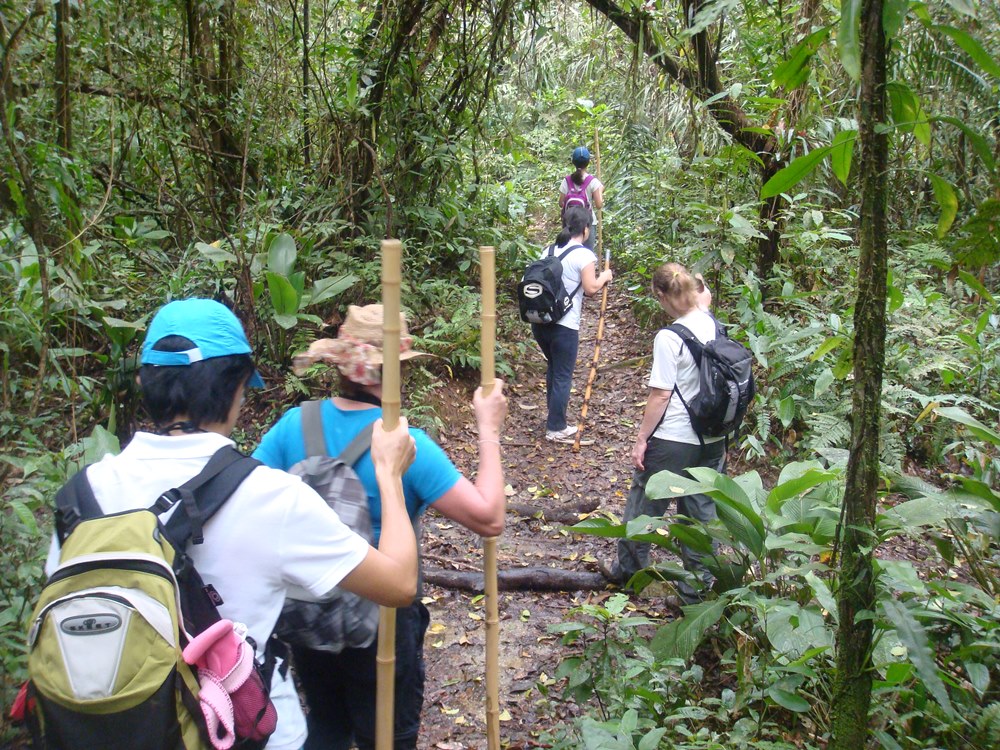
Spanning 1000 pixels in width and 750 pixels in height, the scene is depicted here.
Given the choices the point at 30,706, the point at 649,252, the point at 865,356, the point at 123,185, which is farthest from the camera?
the point at 649,252

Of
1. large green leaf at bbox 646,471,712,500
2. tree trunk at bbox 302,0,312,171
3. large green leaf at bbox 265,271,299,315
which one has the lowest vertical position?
large green leaf at bbox 646,471,712,500

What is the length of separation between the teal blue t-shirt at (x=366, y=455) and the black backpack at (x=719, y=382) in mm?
1949

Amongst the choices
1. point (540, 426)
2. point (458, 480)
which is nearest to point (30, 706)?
point (458, 480)

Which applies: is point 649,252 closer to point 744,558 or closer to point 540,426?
point 540,426

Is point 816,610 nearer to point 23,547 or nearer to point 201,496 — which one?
point 201,496

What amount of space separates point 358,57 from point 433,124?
0.93 meters

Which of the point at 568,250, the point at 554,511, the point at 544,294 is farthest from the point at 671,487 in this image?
the point at 568,250

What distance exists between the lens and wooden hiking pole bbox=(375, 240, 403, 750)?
1838 millimetres

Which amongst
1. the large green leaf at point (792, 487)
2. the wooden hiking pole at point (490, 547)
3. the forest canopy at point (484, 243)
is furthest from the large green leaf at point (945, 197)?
the large green leaf at point (792, 487)

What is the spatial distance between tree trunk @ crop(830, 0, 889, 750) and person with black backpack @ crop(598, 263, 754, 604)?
5.24 feet

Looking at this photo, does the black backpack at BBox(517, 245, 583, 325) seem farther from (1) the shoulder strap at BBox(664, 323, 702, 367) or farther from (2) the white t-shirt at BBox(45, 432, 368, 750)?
(2) the white t-shirt at BBox(45, 432, 368, 750)

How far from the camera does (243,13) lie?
715 centimetres

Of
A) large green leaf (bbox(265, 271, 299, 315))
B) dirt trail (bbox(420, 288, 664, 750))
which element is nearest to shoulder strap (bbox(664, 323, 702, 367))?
dirt trail (bbox(420, 288, 664, 750))

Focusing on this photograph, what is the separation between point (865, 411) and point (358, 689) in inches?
66.3
